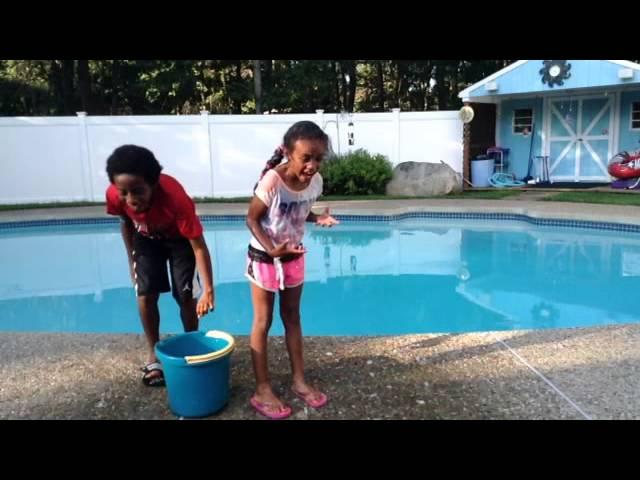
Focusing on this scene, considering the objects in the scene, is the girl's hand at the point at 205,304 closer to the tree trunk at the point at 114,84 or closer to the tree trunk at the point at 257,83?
the tree trunk at the point at 257,83

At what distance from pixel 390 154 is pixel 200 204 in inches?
177

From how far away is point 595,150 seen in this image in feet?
41.2

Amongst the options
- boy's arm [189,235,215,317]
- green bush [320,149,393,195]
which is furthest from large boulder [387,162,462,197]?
boy's arm [189,235,215,317]

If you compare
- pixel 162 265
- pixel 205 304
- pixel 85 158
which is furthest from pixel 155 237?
pixel 85 158

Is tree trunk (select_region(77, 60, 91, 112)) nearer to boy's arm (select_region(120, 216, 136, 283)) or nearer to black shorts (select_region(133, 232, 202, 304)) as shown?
boy's arm (select_region(120, 216, 136, 283))

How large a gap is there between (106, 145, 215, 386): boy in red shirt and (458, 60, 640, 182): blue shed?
10.6 metres

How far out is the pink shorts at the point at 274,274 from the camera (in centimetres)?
246

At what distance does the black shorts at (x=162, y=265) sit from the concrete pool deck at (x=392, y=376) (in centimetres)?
52

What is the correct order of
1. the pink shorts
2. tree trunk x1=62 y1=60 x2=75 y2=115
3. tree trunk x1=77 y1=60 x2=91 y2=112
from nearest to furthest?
the pink shorts < tree trunk x1=77 y1=60 x2=91 y2=112 < tree trunk x1=62 y1=60 x2=75 y2=115

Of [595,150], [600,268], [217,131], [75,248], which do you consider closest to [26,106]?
[217,131]

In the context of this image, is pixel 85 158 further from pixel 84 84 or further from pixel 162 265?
pixel 162 265

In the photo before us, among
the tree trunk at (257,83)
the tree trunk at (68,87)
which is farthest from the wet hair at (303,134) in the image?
the tree trunk at (68,87)

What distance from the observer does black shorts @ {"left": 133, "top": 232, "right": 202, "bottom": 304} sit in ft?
8.95

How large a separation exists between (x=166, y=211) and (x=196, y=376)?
0.77m
